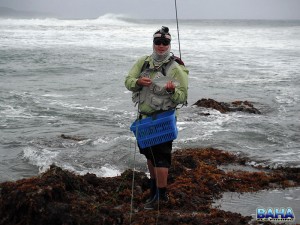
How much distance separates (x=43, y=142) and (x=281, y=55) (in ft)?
85.7

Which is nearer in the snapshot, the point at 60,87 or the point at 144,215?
the point at 144,215

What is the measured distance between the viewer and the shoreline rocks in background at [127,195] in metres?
4.40

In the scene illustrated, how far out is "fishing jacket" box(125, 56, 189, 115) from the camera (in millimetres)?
4883

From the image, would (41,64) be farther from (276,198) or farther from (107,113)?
(276,198)

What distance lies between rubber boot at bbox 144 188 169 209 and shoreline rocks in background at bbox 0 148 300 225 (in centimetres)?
8

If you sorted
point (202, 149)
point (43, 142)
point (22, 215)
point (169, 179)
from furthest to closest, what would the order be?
point (43, 142), point (202, 149), point (169, 179), point (22, 215)

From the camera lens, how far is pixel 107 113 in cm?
1230

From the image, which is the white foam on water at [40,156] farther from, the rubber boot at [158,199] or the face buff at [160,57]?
the face buff at [160,57]

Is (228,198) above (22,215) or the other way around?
the other way around

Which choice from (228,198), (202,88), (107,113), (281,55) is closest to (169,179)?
(228,198)

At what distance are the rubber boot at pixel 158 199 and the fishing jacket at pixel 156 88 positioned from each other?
103cm

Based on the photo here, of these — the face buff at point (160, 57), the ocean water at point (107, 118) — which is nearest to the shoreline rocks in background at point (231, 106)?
the ocean water at point (107, 118)

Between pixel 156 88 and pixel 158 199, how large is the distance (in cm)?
144

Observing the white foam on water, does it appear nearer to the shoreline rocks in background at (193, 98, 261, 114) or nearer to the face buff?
the face buff
